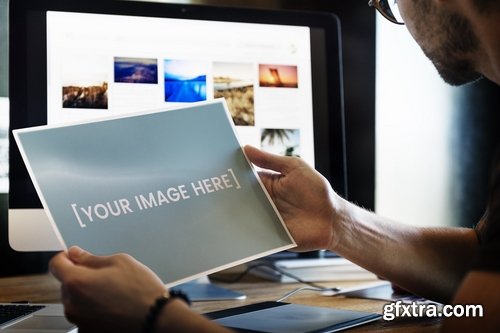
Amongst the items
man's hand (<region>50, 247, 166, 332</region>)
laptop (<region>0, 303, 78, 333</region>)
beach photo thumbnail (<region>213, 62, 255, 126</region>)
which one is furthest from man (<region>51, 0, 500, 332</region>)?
beach photo thumbnail (<region>213, 62, 255, 126</region>)

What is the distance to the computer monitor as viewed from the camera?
1.15m

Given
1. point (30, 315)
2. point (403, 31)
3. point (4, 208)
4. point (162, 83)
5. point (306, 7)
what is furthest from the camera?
point (403, 31)

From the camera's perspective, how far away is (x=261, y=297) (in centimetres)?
116

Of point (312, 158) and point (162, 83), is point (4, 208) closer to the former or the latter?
point (162, 83)

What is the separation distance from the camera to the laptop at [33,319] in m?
0.81

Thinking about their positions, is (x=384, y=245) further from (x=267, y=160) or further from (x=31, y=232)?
(x=31, y=232)

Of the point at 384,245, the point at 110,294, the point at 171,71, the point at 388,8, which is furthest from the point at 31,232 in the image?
the point at 388,8

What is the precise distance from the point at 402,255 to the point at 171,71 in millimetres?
504

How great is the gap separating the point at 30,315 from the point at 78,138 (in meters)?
0.24

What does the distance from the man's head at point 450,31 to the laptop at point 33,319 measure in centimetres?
61

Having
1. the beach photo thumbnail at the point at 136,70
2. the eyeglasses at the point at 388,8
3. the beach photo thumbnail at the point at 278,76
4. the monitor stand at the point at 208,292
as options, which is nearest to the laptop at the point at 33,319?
the monitor stand at the point at 208,292

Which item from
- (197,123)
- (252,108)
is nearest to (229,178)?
(197,123)

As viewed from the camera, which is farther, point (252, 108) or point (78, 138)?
point (252, 108)

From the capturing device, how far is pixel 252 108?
1.26m
